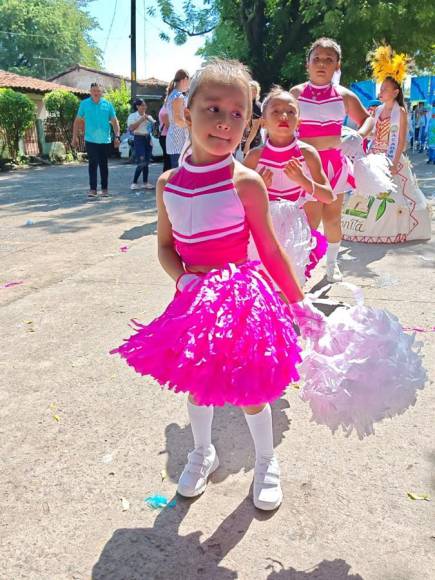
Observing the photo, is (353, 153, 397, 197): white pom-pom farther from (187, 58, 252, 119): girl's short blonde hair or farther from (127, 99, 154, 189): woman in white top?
(127, 99, 154, 189): woman in white top

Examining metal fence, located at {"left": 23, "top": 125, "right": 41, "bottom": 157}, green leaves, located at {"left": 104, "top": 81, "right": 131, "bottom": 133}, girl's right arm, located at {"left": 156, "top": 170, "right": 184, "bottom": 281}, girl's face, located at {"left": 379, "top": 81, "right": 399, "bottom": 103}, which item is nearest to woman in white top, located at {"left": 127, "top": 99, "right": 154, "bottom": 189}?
girl's face, located at {"left": 379, "top": 81, "right": 399, "bottom": 103}

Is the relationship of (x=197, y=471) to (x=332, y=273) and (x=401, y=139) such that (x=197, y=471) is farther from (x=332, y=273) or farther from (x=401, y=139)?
(x=401, y=139)

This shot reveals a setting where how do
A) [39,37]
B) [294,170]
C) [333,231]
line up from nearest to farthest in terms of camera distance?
[294,170]
[333,231]
[39,37]

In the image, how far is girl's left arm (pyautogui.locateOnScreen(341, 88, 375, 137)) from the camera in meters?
4.62

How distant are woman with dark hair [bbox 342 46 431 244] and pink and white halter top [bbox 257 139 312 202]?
9.91 feet

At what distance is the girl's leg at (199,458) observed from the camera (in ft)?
7.54

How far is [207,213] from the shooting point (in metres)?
2.13

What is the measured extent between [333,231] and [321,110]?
1.04 m

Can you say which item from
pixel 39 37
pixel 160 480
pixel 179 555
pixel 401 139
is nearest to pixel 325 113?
pixel 401 139

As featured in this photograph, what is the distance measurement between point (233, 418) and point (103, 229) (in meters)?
5.13

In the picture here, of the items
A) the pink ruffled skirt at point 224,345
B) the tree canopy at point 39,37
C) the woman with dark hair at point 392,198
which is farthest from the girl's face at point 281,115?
the tree canopy at point 39,37

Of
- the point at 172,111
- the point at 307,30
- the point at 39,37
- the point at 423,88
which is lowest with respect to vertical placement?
the point at 172,111

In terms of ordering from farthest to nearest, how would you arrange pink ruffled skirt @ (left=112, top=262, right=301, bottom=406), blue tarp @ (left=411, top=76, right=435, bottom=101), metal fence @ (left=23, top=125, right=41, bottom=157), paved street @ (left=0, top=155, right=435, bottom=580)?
metal fence @ (left=23, top=125, right=41, bottom=157)
blue tarp @ (left=411, top=76, right=435, bottom=101)
paved street @ (left=0, top=155, right=435, bottom=580)
pink ruffled skirt @ (left=112, top=262, right=301, bottom=406)

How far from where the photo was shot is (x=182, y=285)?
85.4 inches
